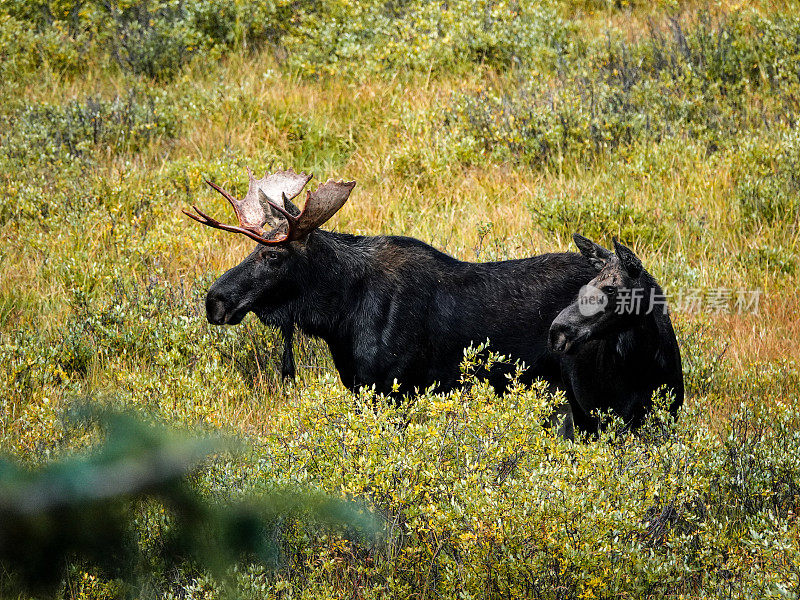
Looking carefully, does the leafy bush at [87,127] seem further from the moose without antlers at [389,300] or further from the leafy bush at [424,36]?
the moose without antlers at [389,300]

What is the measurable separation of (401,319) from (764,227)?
411 cm

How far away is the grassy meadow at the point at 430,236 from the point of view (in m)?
3.71

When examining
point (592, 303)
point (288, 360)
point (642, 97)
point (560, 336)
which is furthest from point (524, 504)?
point (642, 97)

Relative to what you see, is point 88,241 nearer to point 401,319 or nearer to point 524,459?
point 401,319

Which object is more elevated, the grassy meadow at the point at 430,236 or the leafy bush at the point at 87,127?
the grassy meadow at the point at 430,236

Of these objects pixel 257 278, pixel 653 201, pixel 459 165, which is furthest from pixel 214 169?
pixel 653 201

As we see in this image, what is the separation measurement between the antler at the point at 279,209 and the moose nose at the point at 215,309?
1.50 feet

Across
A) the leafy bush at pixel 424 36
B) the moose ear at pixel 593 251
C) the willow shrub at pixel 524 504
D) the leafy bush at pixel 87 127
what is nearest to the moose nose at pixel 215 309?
the willow shrub at pixel 524 504

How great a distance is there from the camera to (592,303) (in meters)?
5.18

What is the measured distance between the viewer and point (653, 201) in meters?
8.61

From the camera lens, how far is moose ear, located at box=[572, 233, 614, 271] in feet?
17.8

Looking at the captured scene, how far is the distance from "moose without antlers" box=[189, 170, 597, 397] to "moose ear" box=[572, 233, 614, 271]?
12.5 inches

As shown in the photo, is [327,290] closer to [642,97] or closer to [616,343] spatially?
[616,343]

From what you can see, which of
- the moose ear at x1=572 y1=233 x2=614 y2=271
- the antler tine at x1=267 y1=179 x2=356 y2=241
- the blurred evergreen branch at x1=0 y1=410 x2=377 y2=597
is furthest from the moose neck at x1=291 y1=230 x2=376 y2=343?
the blurred evergreen branch at x1=0 y1=410 x2=377 y2=597
